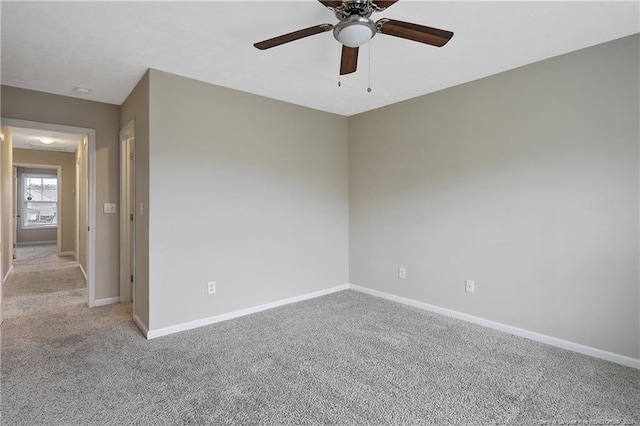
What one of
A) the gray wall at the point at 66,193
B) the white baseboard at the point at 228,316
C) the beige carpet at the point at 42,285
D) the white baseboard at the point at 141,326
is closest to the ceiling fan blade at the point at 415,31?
the white baseboard at the point at 228,316

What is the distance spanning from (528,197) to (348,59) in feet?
6.69

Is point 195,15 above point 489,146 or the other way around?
above

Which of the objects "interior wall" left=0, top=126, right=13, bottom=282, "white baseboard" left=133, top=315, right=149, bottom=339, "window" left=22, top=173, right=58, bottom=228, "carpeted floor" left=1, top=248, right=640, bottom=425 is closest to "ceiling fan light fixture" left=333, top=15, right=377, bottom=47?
"carpeted floor" left=1, top=248, right=640, bottom=425

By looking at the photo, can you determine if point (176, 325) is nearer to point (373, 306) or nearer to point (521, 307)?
point (373, 306)

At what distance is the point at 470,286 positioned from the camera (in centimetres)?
343

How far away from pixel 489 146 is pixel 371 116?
1.63 metres

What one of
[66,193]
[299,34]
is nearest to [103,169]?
[299,34]

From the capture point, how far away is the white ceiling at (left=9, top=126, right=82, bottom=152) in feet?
18.2

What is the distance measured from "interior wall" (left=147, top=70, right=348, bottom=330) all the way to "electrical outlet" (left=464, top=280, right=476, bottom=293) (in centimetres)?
173

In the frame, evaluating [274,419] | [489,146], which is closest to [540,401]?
[274,419]

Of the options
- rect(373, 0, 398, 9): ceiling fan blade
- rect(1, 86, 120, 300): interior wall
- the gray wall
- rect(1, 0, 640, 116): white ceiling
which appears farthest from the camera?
the gray wall

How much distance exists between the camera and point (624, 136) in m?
2.50

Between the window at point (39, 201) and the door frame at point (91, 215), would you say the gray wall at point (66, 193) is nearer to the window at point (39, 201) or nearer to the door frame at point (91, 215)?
the window at point (39, 201)

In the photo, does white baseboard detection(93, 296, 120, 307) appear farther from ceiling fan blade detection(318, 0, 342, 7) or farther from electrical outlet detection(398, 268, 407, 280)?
ceiling fan blade detection(318, 0, 342, 7)
